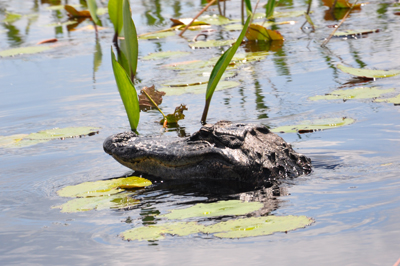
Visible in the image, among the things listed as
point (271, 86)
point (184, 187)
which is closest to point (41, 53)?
point (271, 86)

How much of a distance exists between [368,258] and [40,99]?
4001 millimetres

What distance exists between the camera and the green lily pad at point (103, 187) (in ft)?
9.52

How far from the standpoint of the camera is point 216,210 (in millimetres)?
2475

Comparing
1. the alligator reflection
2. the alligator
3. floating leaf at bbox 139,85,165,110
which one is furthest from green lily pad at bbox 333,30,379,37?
the alligator reflection

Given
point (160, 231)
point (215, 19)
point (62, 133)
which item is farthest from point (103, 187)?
point (215, 19)

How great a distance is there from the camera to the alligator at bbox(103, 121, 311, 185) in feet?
9.80

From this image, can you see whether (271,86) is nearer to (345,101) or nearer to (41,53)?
(345,101)

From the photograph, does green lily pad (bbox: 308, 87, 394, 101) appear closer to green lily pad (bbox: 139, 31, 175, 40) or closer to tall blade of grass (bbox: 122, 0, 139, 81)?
tall blade of grass (bbox: 122, 0, 139, 81)

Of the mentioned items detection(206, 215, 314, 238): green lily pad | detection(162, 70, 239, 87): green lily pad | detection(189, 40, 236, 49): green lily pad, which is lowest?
detection(162, 70, 239, 87): green lily pad

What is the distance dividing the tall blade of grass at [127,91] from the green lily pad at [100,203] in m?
0.90

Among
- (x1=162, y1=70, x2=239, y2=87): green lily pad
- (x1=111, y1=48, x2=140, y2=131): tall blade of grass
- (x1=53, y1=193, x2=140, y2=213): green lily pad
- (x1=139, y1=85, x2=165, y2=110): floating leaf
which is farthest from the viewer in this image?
(x1=162, y1=70, x2=239, y2=87): green lily pad

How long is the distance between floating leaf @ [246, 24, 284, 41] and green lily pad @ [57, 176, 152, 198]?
14.9 feet

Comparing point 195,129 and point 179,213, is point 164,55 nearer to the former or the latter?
point 195,129

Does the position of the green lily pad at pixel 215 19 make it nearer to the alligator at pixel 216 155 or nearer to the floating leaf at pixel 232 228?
the alligator at pixel 216 155
